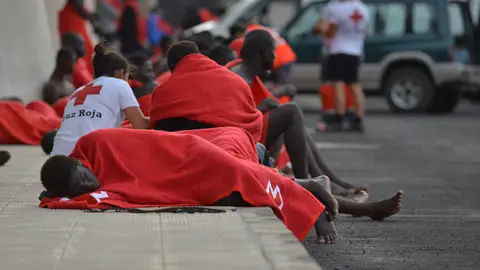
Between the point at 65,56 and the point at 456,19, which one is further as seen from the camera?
the point at 456,19

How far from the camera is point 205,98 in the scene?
8.64 meters

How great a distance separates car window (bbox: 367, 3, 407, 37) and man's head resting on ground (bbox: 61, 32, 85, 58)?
29.0 ft

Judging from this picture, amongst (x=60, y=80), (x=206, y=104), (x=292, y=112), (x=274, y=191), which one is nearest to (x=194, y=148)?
(x=274, y=191)

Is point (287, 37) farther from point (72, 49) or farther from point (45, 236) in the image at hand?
point (45, 236)

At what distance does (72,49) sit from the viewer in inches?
595

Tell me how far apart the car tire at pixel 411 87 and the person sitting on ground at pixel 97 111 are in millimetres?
15383

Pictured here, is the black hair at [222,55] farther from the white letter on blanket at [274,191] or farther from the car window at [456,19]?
the car window at [456,19]

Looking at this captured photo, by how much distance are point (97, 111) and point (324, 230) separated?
2.00 meters

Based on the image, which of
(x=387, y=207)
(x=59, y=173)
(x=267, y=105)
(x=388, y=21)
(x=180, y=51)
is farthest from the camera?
(x=388, y=21)

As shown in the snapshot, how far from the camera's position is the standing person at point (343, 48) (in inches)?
759

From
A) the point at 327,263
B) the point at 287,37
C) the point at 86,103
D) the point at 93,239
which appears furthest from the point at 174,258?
the point at 287,37

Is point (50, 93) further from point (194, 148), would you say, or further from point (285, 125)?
point (194, 148)

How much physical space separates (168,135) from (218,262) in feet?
6.70

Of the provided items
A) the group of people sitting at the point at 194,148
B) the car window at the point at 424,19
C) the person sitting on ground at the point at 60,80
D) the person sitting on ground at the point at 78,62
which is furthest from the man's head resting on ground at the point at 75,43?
the car window at the point at 424,19
